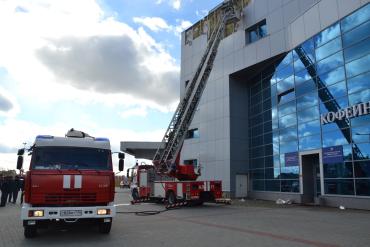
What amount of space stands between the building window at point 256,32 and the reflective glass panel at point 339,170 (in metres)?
11.9

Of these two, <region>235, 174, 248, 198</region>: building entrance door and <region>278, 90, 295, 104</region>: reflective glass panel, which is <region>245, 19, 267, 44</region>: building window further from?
<region>235, 174, 248, 198</region>: building entrance door

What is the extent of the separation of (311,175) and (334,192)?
306 cm

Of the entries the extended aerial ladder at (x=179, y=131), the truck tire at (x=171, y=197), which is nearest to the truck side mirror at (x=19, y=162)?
the truck tire at (x=171, y=197)

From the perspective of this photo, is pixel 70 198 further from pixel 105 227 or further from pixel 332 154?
pixel 332 154

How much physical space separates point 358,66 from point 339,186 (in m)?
6.49

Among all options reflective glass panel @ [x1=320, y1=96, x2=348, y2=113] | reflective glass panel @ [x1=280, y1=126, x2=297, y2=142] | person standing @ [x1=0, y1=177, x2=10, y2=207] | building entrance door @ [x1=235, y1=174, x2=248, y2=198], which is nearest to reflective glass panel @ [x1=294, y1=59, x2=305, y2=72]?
reflective glass panel @ [x1=320, y1=96, x2=348, y2=113]

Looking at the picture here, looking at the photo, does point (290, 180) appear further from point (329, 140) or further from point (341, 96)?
point (341, 96)

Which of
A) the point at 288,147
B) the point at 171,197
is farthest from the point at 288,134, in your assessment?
the point at 171,197

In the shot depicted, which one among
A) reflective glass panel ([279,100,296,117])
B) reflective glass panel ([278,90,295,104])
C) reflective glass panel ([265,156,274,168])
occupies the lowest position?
reflective glass panel ([265,156,274,168])

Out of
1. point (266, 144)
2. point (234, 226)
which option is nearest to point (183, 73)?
point (266, 144)

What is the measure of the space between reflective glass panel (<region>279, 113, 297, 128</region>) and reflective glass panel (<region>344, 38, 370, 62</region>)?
18.8 feet

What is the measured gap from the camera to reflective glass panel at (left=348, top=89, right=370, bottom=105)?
19141mm

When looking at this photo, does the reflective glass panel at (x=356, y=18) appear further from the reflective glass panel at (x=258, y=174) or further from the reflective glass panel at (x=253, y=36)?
the reflective glass panel at (x=258, y=174)

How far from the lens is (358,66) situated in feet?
65.2
